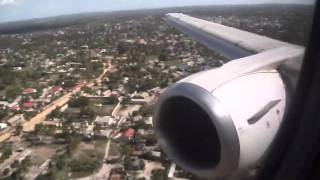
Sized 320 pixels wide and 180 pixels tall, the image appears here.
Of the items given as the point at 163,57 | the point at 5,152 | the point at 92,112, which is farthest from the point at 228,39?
the point at 163,57

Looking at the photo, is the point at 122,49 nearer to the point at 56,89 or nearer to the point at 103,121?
the point at 56,89

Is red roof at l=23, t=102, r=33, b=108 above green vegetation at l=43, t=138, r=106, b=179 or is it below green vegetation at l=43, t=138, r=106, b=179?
below

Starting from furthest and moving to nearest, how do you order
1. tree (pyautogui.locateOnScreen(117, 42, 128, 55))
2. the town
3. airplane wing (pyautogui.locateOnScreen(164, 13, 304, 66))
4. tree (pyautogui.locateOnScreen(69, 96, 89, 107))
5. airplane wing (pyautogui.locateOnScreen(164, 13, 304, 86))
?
tree (pyautogui.locateOnScreen(117, 42, 128, 55)) → tree (pyautogui.locateOnScreen(69, 96, 89, 107)) → the town → airplane wing (pyautogui.locateOnScreen(164, 13, 304, 66)) → airplane wing (pyautogui.locateOnScreen(164, 13, 304, 86))

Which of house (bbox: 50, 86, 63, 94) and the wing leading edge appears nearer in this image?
the wing leading edge

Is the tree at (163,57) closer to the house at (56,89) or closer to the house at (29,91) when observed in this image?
the house at (56,89)

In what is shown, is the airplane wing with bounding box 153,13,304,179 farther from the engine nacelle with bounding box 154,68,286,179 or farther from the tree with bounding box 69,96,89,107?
the tree with bounding box 69,96,89,107

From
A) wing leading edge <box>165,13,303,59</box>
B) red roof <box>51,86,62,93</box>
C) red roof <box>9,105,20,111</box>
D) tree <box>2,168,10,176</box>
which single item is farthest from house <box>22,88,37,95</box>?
wing leading edge <box>165,13,303,59</box>

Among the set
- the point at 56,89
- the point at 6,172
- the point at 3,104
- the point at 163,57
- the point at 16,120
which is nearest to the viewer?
the point at 6,172
